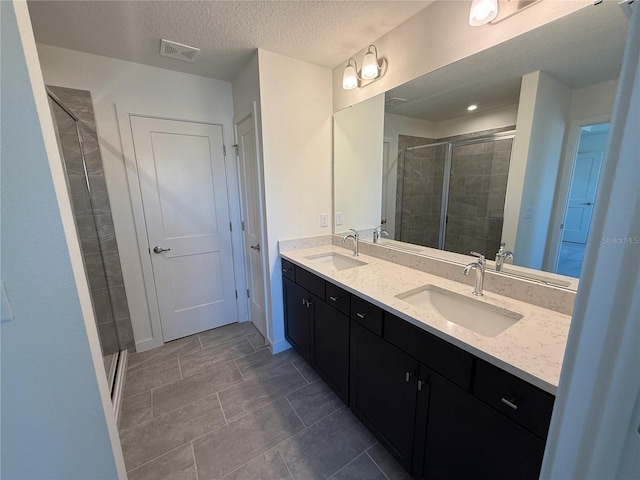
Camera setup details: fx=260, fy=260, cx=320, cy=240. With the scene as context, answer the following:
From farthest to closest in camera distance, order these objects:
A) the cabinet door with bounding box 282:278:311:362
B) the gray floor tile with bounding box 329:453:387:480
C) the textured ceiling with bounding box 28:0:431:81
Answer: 1. the cabinet door with bounding box 282:278:311:362
2. the textured ceiling with bounding box 28:0:431:81
3. the gray floor tile with bounding box 329:453:387:480

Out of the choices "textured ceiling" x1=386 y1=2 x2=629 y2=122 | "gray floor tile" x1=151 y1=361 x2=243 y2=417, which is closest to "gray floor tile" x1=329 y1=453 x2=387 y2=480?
"gray floor tile" x1=151 y1=361 x2=243 y2=417

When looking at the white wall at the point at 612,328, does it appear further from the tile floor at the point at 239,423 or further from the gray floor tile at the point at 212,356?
the gray floor tile at the point at 212,356

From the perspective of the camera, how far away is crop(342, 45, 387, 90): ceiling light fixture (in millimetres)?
1776

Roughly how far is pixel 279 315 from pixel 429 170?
1.71m

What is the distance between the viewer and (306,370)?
2.12 metres

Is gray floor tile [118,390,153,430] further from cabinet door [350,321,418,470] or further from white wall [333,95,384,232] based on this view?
white wall [333,95,384,232]

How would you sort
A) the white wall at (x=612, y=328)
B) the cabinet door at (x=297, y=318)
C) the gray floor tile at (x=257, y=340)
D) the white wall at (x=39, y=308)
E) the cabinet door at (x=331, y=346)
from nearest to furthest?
the white wall at (x=612, y=328), the white wall at (x=39, y=308), the cabinet door at (x=331, y=346), the cabinet door at (x=297, y=318), the gray floor tile at (x=257, y=340)

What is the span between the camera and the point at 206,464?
55.6 inches

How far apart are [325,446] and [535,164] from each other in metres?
1.87

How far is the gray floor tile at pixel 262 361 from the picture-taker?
7.00ft

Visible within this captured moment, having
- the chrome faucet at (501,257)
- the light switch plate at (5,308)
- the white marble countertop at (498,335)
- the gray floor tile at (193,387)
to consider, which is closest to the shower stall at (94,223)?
the gray floor tile at (193,387)

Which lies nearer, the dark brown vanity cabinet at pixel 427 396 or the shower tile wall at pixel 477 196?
the dark brown vanity cabinet at pixel 427 396

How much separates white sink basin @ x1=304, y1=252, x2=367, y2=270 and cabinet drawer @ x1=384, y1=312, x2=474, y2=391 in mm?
846

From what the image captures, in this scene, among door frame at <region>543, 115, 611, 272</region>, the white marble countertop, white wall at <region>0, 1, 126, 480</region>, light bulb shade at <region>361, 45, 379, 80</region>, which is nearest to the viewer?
white wall at <region>0, 1, 126, 480</region>
